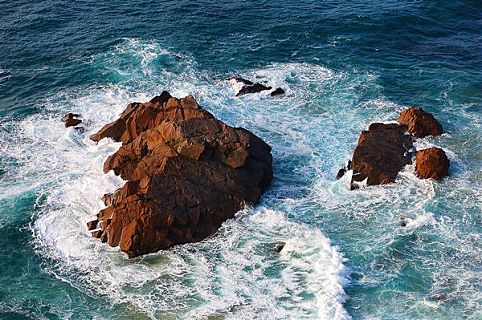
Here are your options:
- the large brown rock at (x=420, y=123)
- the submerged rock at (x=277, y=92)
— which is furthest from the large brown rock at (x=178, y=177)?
the large brown rock at (x=420, y=123)

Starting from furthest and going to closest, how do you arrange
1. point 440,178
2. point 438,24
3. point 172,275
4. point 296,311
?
point 438,24, point 440,178, point 172,275, point 296,311

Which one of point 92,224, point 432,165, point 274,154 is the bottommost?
point 92,224

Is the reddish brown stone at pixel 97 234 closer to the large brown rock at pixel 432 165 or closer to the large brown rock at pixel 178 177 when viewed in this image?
the large brown rock at pixel 178 177

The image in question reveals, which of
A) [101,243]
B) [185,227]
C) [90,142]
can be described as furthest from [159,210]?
[90,142]

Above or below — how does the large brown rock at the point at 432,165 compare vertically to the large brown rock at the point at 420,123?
below

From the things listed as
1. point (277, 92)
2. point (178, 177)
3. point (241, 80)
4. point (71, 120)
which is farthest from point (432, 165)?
point (71, 120)

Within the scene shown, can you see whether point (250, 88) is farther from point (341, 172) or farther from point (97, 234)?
point (97, 234)

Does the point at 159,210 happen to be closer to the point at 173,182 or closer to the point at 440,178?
the point at 173,182

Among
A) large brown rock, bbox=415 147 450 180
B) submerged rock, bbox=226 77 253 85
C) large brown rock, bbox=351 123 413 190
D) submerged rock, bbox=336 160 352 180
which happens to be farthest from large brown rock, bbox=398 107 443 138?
submerged rock, bbox=226 77 253 85
